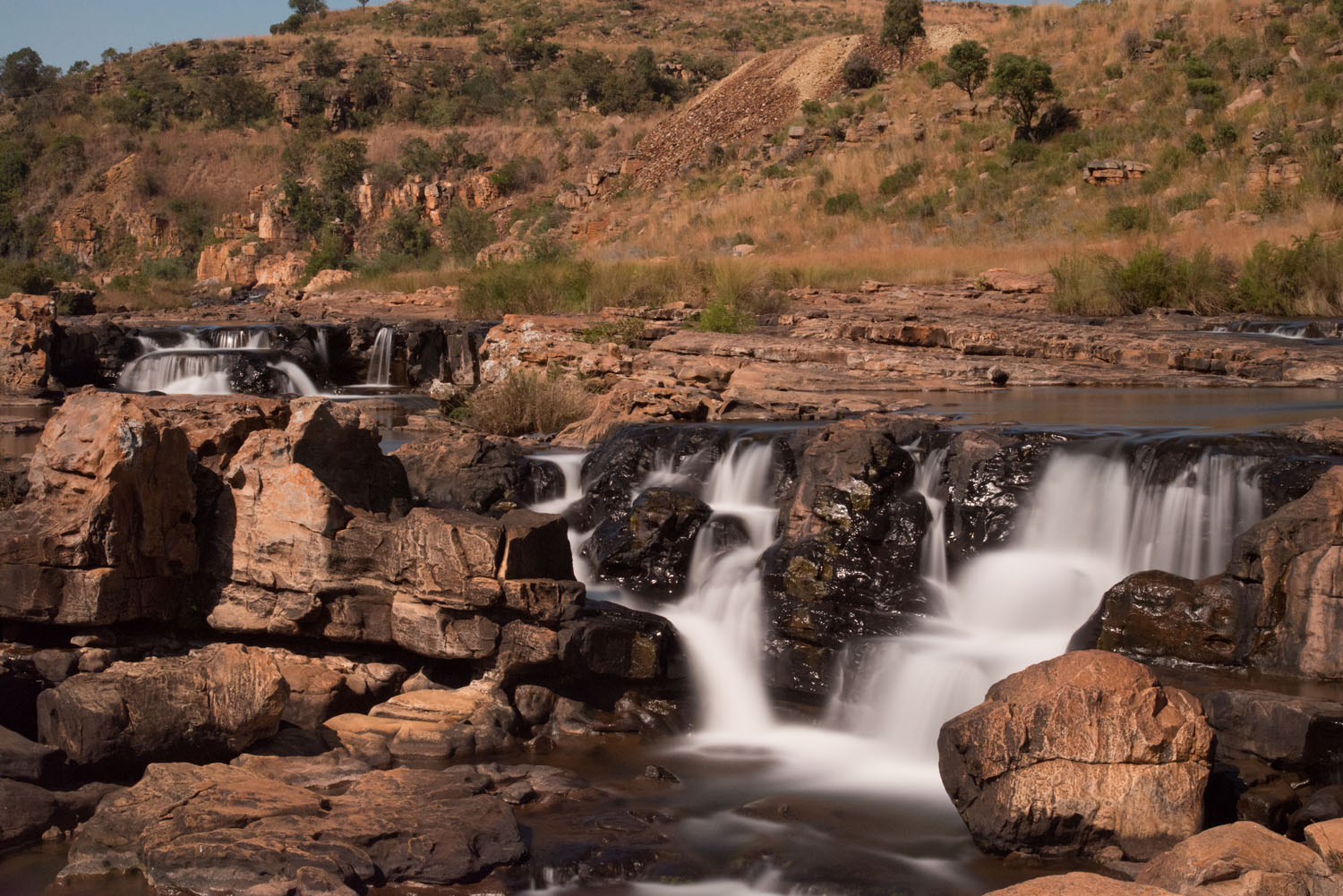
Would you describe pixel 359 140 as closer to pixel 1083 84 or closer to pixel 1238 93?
pixel 1083 84

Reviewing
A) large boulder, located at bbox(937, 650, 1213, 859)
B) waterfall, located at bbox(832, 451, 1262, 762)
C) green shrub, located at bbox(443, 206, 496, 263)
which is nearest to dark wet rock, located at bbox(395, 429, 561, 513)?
waterfall, located at bbox(832, 451, 1262, 762)

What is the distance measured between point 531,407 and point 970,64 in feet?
79.5

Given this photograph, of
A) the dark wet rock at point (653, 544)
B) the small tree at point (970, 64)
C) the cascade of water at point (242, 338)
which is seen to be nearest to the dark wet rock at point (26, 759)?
the dark wet rock at point (653, 544)

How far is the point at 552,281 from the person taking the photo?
19609mm

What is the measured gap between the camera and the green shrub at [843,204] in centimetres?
2861

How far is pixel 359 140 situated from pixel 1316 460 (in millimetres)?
45365

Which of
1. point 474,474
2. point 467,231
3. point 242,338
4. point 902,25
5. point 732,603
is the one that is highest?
Answer: point 902,25

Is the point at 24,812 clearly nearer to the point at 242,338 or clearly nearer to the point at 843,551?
the point at 843,551

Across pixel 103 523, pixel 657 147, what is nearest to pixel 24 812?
pixel 103 523

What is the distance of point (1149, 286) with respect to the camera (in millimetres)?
16828

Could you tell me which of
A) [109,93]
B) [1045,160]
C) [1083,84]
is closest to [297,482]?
[1045,160]

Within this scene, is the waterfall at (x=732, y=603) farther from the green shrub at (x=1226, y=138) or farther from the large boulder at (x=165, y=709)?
the green shrub at (x=1226, y=138)

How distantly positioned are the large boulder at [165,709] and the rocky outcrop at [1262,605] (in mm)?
4415

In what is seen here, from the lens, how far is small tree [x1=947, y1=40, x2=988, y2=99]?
32281 millimetres
